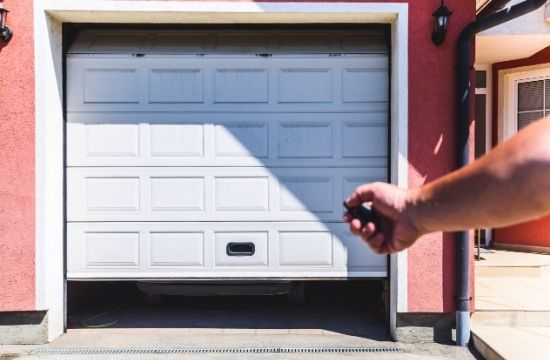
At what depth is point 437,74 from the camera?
486cm

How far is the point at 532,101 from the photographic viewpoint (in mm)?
7902

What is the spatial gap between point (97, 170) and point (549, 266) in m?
5.65

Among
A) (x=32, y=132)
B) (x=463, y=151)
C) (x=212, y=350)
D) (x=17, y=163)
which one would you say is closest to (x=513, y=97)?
(x=463, y=151)

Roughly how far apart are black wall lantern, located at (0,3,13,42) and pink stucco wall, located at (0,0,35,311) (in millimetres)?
47

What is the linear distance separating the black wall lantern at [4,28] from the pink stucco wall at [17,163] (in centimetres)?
5

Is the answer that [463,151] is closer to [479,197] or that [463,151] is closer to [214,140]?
[214,140]

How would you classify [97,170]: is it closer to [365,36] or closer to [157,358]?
[157,358]

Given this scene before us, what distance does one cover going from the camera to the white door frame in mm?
4832

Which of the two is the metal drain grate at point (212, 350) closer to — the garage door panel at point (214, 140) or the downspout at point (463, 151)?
the downspout at point (463, 151)

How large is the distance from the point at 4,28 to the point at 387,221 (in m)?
4.48

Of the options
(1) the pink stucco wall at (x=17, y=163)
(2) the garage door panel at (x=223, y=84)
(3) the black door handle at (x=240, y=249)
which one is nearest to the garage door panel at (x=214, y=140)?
(2) the garage door panel at (x=223, y=84)

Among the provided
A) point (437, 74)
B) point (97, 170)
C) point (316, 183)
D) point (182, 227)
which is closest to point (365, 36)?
point (437, 74)

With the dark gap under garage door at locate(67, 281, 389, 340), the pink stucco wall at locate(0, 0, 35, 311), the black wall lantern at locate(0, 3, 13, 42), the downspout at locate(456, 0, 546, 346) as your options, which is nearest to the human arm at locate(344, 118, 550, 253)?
the downspout at locate(456, 0, 546, 346)

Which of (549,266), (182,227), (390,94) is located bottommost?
(549,266)
